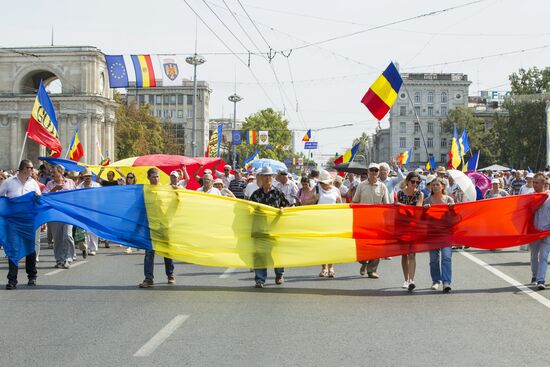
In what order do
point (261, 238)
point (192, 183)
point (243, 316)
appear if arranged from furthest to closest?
point (192, 183)
point (261, 238)
point (243, 316)

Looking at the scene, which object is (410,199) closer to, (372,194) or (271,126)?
(372,194)

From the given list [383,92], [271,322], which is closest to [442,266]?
[271,322]

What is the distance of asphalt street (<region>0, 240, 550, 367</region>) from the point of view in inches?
300

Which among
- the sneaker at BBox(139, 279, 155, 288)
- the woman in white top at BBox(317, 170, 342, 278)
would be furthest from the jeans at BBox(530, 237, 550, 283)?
the sneaker at BBox(139, 279, 155, 288)

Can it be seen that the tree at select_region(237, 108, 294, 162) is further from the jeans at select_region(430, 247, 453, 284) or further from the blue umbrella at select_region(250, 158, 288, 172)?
the jeans at select_region(430, 247, 453, 284)

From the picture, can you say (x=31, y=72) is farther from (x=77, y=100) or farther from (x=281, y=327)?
(x=281, y=327)

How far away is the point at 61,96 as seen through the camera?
8431 centimetres

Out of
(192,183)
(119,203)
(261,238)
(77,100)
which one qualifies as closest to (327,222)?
(261,238)

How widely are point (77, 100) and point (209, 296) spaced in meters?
Result: 75.3

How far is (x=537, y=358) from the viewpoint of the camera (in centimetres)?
754

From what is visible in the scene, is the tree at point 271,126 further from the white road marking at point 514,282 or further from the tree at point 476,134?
the white road marking at point 514,282

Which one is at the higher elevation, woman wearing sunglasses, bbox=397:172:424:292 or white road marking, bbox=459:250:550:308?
woman wearing sunglasses, bbox=397:172:424:292

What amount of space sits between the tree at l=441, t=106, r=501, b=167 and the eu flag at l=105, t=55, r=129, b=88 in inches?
3075

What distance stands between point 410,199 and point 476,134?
119 metres
